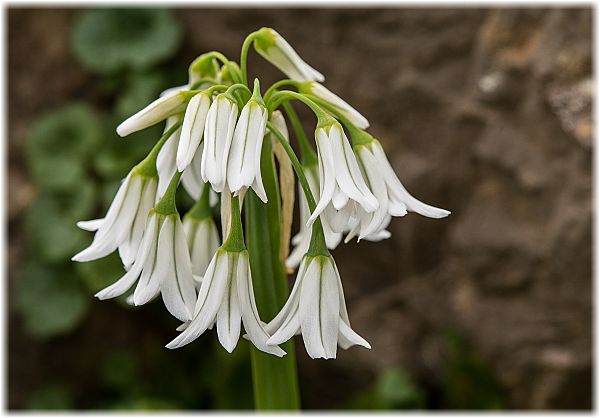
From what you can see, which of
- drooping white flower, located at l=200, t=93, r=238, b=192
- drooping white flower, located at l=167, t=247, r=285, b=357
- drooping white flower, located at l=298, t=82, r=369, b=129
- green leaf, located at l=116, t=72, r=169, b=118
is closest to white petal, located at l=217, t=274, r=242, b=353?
drooping white flower, located at l=167, t=247, r=285, b=357

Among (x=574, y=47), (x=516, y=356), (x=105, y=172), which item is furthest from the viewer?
(x=105, y=172)

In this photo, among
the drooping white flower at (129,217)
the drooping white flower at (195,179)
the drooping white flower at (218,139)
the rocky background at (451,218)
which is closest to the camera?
the drooping white flower at (218,139)

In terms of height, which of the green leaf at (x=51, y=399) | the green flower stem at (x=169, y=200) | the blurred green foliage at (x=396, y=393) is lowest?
the green leaf at (x=51, y=399)

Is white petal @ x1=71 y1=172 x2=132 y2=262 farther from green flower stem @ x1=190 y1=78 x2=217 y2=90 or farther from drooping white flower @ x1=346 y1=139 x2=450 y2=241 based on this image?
drooping white flower @ x1=346 y1=139 x2=450 y2=241

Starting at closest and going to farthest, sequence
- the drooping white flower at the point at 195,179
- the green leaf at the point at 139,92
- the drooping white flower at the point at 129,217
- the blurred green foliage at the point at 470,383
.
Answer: the drooping white flower at the point at 129,217 → the drooping white flower at the point at 195,179 → the blurred green foliage at the point at 470,383 → the green leaf at the point at 139,92

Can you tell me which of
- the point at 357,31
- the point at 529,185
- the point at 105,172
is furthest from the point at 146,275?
the point at 105,172

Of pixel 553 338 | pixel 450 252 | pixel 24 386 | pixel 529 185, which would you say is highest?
pixel 529 185

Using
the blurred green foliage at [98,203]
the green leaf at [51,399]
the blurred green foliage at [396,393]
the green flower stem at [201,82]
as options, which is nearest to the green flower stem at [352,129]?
the green flower stem at [201,82]

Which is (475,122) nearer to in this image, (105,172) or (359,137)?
(105,172)

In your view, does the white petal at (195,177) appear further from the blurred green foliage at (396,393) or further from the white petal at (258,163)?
the blurred green foliage at (396,393)
